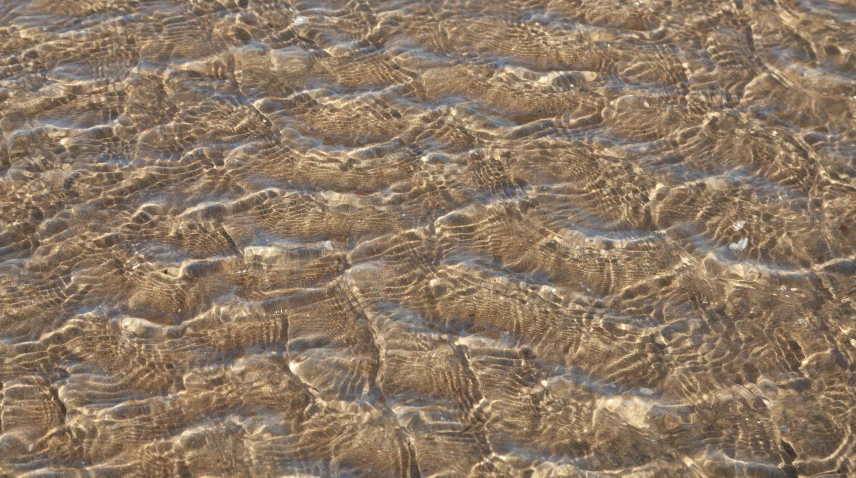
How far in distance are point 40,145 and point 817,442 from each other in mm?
4115

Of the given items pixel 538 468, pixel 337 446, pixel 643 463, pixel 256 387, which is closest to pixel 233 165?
pixel 256 387

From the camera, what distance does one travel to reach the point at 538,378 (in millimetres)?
3533

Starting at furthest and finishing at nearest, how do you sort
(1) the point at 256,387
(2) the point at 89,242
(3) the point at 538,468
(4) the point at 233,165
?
(4) the point at 233,165
(2) the point at 89,242
(1) the point at 256,387
(3) the point at 538,468


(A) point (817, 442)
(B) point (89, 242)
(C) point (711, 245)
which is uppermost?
(B) point (89, 242)

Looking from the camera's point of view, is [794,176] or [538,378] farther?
[794,176]

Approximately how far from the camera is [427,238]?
13.4 ft

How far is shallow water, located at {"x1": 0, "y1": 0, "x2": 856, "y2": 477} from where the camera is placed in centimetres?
335

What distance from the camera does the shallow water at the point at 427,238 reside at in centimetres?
335

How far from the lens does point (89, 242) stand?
4008mm

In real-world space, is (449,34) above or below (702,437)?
above

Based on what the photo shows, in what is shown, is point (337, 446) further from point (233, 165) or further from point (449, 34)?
point (449, 34)

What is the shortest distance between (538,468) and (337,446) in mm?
809

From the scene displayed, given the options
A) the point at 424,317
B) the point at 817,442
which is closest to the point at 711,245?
the point at 817,442

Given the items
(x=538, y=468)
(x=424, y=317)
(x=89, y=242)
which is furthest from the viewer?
(x=89, y=242)
